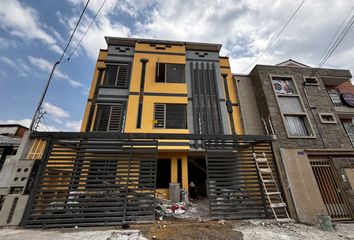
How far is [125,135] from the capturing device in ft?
19.4

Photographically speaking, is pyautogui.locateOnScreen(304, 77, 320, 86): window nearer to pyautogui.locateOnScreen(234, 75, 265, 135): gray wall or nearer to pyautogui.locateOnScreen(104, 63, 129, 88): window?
pyautogui.locateOnScreen(234, 75, 265, 135): gray wall

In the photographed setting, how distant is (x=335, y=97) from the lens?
1119 cm

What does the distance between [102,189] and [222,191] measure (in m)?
4.38

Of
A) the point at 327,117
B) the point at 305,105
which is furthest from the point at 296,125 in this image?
the point at 327,117

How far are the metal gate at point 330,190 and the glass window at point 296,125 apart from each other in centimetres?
153

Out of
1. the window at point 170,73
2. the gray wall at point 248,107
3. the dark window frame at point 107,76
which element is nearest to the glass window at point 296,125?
the gray wall at point 248,107

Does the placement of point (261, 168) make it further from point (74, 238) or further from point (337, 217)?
point (74, 238)

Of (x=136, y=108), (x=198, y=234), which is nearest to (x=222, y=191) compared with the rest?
(x=198, y=234)

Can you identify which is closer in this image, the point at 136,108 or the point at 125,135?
the point at 125,135

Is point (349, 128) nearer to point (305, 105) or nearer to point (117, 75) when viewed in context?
point (305, 105)

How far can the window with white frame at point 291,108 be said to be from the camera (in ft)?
27.7

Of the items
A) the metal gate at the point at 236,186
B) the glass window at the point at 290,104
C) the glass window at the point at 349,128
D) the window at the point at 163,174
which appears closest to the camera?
the metal gate at the point at 236,186

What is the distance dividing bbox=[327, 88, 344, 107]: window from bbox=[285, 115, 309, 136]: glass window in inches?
186

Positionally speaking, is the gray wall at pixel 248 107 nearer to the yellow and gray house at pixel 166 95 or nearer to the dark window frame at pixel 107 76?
the yellow and gray house at pixel 166 95
